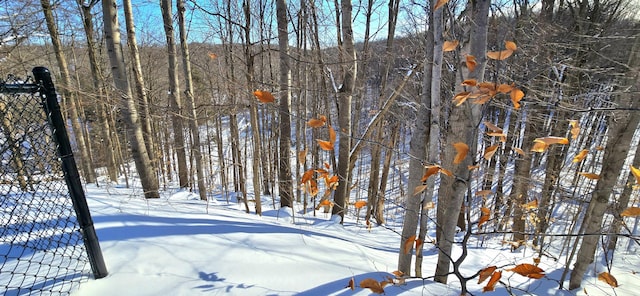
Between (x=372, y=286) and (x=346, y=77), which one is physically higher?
(x=346, y=77)

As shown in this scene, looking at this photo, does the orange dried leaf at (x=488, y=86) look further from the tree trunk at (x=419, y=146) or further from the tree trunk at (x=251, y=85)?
the tree trunk at (x=251, y=85)

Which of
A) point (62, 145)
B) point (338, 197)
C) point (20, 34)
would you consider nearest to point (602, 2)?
point (338, 197)

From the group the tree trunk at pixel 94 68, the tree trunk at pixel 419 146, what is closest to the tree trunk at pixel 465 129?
the tree trunk at pixel 419 146

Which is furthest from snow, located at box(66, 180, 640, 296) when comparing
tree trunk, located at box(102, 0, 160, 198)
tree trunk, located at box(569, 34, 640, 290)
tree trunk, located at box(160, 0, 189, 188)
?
tree trunk, located at box(160, 0, 189, 188)

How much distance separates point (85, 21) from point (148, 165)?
4.66 metres

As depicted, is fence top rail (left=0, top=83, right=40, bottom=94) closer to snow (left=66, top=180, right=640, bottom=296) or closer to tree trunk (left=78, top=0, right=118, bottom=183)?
snow (left=66, top=180, right=640, bottom=296)

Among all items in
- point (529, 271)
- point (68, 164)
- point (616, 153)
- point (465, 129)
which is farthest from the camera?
point (616, 153)

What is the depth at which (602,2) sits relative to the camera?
21.7 ft

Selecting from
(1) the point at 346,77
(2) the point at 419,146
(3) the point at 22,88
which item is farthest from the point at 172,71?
(2) the point at 419,146

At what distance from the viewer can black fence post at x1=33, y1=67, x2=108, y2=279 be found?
1.75m

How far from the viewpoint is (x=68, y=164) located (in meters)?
1.86

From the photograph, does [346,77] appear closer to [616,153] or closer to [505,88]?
[505,88]

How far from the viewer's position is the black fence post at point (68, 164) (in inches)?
69.1

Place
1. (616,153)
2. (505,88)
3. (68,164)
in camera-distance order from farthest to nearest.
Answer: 1. (616,153)
2. (68,164)
3. (505,88)
